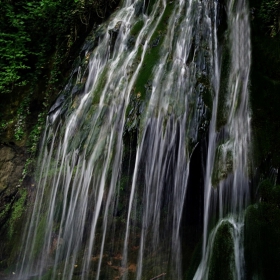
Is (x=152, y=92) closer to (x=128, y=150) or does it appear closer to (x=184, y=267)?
(x=128, y=150)

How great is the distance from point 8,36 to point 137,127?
5.28m

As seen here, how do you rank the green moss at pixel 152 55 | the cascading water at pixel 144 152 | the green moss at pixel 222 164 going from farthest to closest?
the green moss at pixel 152 55 < the cascading water at pixel 144 152 < the green moss at pixel 222 164

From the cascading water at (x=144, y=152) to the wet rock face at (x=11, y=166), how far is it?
835 mm

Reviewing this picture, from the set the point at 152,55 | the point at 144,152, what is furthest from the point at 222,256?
the point at 152,55

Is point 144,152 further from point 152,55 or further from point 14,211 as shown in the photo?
point 14,211

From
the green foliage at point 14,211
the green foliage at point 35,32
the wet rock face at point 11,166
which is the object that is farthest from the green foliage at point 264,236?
the green foliage at point 35,32

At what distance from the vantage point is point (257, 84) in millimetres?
4453

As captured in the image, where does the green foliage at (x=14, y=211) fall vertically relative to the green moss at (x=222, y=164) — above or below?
below

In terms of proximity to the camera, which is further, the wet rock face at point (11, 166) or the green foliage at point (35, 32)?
the green foliage at point (35, 32)

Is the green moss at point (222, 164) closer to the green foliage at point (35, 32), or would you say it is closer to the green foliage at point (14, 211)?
the green foliage at point (14, 211)

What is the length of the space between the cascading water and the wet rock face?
0.84 meters

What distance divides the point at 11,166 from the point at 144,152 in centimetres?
392

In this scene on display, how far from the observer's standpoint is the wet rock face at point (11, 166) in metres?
7.32

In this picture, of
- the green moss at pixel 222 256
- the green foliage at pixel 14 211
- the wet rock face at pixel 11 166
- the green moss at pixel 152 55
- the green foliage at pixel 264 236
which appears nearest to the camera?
the green foliage at pixel 264 236
